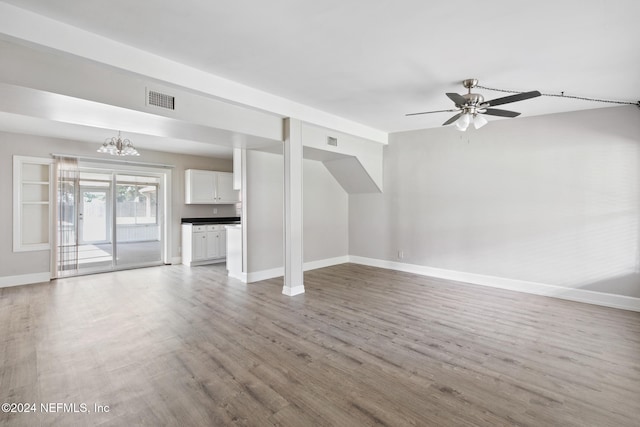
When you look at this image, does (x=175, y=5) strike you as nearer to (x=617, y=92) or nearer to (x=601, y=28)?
(x=601, y=28)

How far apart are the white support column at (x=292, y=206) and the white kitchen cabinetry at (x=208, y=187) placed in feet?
12.2

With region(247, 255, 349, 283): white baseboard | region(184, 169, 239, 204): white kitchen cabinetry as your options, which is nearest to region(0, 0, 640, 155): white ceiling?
region(247, 255, 349, 283): white baseboard

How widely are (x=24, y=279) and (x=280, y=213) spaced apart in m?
4.73

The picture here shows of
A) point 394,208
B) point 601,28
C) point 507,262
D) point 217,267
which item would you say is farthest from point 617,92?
point 217,267

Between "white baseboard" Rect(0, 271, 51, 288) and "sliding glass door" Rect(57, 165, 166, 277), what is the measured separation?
0.24m

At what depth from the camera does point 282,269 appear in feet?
19.3

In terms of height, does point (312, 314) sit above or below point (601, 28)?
below

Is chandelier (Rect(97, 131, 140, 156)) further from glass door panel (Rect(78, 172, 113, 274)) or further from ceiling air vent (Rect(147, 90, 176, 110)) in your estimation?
ceiling air vent (Rect(147, 90, 176, 110))

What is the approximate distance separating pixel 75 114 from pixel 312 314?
3539 millimetres

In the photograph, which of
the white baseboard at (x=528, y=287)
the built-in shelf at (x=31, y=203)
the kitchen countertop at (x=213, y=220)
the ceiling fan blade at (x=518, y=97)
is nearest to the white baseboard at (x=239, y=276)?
the kitchen countertop at (x=213, y=220)

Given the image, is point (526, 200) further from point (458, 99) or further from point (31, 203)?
point (31, 203)

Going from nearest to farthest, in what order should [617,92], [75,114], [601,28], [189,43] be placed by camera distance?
[601,28], [189,43], [75,114], [617,92]

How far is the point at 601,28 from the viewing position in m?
2.41

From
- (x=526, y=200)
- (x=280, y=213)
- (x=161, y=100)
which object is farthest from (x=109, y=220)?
(x=526, y=200)
